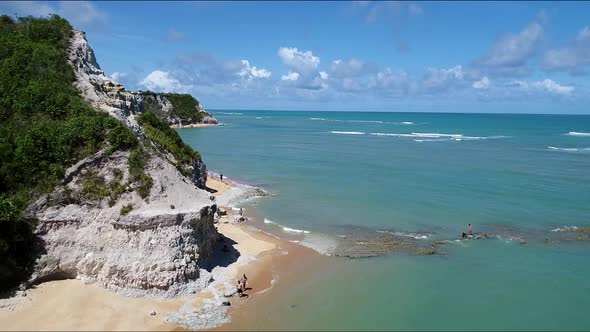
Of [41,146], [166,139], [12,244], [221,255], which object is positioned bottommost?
[221,255]

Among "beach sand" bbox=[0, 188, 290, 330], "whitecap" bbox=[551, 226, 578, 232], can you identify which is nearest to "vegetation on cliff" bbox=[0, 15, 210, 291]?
"beach sand" bbox=[0, 188, 290, 330]

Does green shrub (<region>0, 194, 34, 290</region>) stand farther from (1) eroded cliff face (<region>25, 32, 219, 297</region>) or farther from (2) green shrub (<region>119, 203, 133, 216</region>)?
(2) green shrub (<region>119, 203, 133, 216</region>)

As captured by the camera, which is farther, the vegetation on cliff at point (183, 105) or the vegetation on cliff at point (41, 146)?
the vegetation on cliff at point (183, 105)

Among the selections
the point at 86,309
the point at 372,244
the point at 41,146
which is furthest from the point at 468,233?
the point at 41,146

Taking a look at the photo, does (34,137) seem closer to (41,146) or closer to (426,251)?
(41,146)

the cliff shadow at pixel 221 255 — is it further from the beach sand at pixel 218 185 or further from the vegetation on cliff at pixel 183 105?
the vegetation on cliff at pixel 183 105

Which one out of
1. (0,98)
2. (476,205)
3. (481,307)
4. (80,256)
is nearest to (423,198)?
(476,205)

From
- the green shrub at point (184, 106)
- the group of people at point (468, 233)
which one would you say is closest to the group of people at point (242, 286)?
the group of people at point (468, 233)
